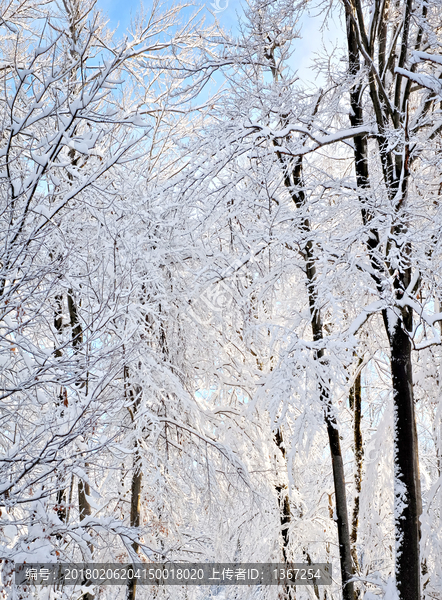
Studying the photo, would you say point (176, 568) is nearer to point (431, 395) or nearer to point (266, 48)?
point (431, 395)

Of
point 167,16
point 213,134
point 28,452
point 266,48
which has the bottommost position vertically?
point 28,452

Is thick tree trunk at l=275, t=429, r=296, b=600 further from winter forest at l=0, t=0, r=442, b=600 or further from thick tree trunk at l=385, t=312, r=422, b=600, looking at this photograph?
thick tree trunk at l=385, t=312, r=422, b=600

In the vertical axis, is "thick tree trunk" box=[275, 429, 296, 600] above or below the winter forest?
below

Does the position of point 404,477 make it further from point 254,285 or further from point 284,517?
point 284,517

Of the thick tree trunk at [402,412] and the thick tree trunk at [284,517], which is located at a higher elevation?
the thick tree trunk at [402,412]

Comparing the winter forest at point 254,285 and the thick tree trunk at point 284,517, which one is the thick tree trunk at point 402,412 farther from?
the thick tree trunk at point 284,517

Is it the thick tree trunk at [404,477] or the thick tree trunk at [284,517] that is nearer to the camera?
the thick tree trunk at [404,477]

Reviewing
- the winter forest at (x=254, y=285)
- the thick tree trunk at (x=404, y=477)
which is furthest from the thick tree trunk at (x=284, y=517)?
the thick tree trunk at (x=404, y=477)

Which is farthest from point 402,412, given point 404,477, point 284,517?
point 284,517

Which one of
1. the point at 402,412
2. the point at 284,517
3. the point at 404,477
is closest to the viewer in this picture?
the point at 404,477

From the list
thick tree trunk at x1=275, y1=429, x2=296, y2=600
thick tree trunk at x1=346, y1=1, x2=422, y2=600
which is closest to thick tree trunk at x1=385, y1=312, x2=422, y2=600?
thick tree trunk at x1=346, y1=1, x2=422, y2=600

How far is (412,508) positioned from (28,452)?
157 inches

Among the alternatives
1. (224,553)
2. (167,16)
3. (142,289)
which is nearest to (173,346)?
(142,289)

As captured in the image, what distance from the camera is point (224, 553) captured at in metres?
7.98
